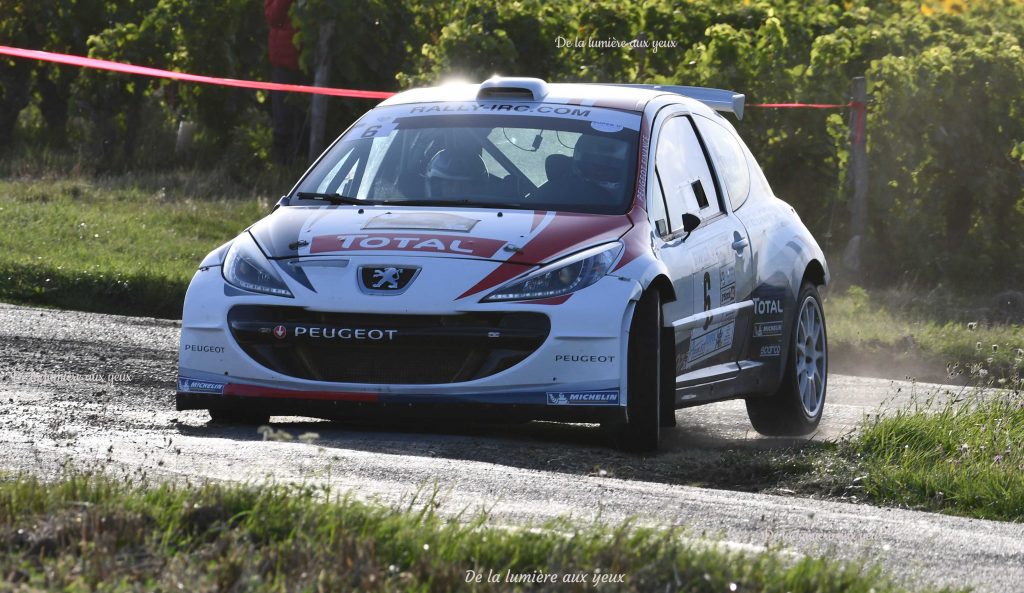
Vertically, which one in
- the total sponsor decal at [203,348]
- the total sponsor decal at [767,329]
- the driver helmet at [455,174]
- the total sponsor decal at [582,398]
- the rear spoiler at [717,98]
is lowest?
the total sponsor decal at [767,329]

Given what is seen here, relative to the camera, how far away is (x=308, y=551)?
4023 mm

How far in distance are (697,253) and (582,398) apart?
1.22 meters

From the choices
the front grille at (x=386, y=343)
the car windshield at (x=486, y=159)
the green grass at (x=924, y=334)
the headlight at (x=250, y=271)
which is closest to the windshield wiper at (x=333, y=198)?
the car windshield at (x=486, y=159)

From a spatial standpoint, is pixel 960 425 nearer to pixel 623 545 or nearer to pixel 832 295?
pixel 623 545

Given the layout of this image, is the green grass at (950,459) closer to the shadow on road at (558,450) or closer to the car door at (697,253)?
the shadow on road at (558,450)

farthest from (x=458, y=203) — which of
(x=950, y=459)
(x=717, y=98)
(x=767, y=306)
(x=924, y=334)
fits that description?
(x=924, y=334)

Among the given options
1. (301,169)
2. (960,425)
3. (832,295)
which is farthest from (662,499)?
(301,169)

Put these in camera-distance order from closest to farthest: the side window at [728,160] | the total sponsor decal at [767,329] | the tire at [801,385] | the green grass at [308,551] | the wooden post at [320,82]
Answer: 1. the green grass at [308,551]
2. the total sponsor decal at [767,329]
3. the side window at [728,160]
4. the tire at [801,385]
5. the wooden post at [320,82]

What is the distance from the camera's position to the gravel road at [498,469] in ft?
16.3

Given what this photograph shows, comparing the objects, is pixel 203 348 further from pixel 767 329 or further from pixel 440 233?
pixel 767 329

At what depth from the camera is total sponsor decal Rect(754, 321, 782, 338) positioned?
8375 mm

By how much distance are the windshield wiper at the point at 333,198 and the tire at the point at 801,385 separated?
2.36 metres

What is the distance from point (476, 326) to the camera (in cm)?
673

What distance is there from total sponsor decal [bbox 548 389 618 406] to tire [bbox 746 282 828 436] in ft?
6.80
